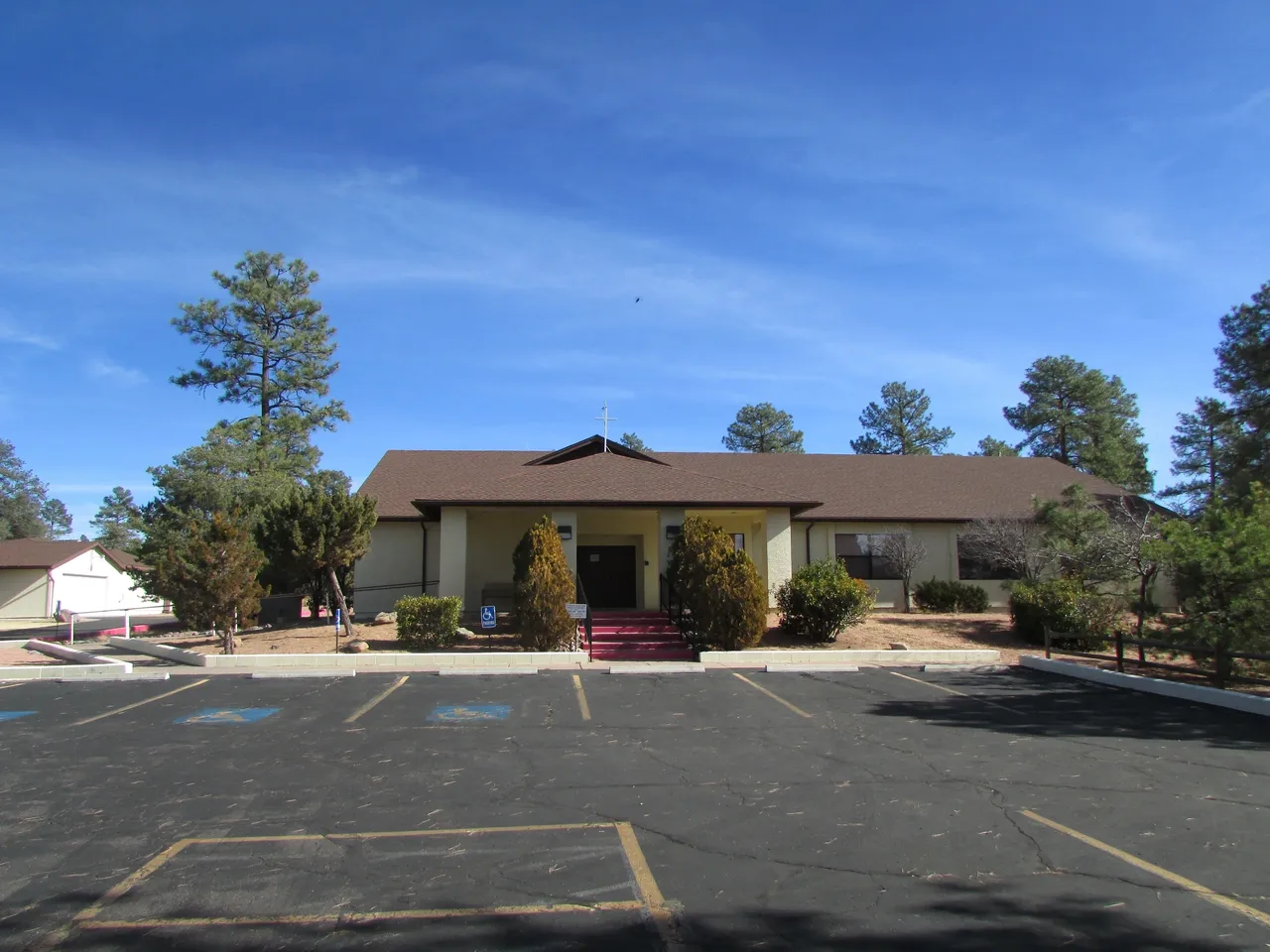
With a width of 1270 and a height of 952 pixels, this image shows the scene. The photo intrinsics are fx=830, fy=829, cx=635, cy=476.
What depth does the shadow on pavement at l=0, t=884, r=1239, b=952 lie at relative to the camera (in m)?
4.27

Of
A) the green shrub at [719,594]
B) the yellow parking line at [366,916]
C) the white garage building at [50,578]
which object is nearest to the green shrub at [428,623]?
the green shrub at [719,594]

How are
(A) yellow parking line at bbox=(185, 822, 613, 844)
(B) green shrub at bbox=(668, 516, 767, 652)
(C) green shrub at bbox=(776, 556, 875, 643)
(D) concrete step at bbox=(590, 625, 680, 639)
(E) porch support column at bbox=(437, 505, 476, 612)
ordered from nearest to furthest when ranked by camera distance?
1. (A) yellow parking line at bbox=(185, 822, 613, 844)
2. (B) green shrub at bbox=(668, 516, 767, 652)
3. (C) green shrub at bbox=(776, 556, 875, 643)
4. (D) concrete step at bbox=(590, 625, 680, 639)
5. (E) porch support column at bbox=(437, 505, 476, 612)

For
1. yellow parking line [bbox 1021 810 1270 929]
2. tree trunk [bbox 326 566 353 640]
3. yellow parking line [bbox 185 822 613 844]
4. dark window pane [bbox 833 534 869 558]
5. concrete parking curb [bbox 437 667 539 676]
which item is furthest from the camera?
dark window pane [bbox 833 534 869 558]

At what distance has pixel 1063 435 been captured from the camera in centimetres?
4897

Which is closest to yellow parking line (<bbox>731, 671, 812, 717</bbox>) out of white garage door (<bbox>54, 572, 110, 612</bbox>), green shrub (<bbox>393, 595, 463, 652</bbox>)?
green shrub (<bbox>393, 595, 463, 652</bbox>)

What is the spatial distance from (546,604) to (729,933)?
42.5ft

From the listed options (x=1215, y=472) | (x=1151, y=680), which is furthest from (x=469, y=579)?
(x=1215, y=472)

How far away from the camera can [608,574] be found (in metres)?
24.8

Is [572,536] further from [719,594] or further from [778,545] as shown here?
[778,545]

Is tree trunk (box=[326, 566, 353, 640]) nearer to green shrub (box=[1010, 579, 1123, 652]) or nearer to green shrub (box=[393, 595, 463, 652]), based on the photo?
green shrub (box=[393, 595, 463, 652])

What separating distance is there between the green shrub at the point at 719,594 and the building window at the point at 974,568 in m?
11.0

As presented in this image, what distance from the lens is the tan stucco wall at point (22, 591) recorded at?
43.5 metres

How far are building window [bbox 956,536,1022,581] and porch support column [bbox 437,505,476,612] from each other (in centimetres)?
1546

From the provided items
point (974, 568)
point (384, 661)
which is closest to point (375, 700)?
point (384, 661)
